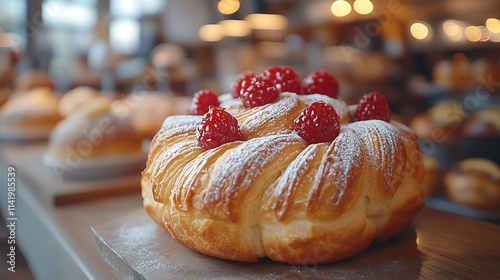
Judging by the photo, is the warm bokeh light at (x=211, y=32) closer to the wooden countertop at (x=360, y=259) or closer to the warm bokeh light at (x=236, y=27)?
the warm bokeh light at (x=236, y=27)

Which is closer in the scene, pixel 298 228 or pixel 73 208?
pixel 298 228

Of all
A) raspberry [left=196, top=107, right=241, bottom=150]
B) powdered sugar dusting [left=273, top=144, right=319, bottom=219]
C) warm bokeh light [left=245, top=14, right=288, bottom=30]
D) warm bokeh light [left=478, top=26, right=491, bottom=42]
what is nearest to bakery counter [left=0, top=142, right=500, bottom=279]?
powdered sugar dusting [left=273, top=144, right=319, bottom=219]

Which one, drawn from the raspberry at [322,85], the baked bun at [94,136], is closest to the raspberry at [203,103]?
the raspberry at [322,85]

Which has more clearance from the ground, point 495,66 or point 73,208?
point 495,66

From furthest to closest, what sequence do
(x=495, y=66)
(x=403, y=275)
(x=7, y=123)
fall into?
(x=495, y=66)
(x=7, y=123)
(x=403, y=275)

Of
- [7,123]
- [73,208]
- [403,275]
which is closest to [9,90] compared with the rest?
[7,123]

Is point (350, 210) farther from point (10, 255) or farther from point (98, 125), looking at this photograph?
point (98, 125)

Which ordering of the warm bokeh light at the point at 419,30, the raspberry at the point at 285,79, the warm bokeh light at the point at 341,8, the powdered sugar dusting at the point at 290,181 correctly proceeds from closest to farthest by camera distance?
the powdered sugar dusting at the point at 290,181 < the raspberry at the point at 285,79 < the warm bokeh light at the point at 419,30 < the warm bokeh light at the point at 341,8
